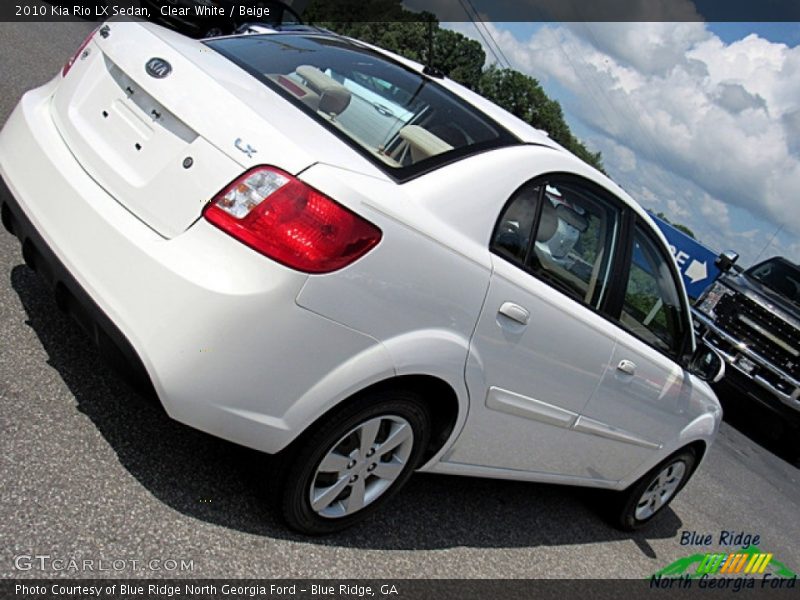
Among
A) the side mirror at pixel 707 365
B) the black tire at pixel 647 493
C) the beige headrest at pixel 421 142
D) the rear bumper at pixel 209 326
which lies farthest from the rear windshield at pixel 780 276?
the rear bumper at pixel 209 326

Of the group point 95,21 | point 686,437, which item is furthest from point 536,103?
point 686,437

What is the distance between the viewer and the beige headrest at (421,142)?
9.91 feet

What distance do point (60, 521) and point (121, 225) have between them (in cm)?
100

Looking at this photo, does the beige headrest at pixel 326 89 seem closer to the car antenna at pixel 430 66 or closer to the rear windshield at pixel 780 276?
the car antenna at pixel 430 66

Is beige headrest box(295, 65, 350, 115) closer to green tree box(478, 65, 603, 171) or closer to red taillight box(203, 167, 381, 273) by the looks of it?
red taillight box(203, 167, 381, 273)

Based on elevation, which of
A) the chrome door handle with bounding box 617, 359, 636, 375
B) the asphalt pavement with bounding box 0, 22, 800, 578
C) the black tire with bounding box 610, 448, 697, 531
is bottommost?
the asphalt pavement with bounding box 0, 22, 800, 578

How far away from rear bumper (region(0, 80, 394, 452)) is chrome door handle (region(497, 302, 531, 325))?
0.56 meters

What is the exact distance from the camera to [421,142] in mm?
3098

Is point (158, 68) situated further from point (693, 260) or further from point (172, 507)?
point (693, 260)

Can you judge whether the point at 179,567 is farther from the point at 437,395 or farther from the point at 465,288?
the point at 465,288

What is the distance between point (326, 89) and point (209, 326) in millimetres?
1246

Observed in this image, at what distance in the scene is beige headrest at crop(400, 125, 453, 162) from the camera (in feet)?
9.91

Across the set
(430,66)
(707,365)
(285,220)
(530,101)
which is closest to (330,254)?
(285,220)

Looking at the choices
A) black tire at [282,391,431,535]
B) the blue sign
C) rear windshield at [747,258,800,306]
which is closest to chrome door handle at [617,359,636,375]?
Answer: black tire at [282,391,431,535]
